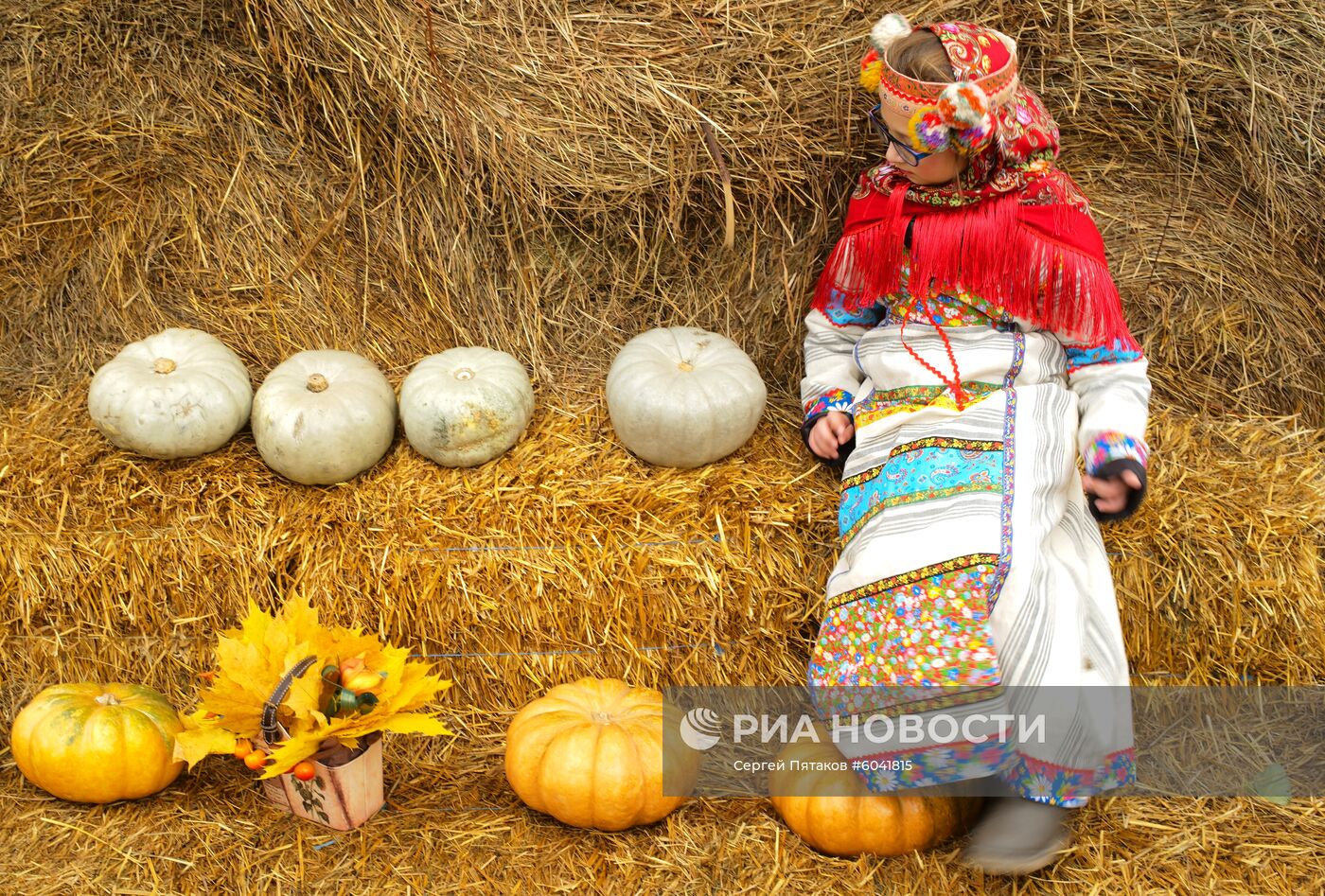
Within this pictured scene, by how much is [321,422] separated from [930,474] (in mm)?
1409

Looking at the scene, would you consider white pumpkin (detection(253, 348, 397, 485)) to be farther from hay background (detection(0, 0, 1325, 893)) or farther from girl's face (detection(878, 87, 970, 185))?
girl's face (detection(878, 87, 970, 185))

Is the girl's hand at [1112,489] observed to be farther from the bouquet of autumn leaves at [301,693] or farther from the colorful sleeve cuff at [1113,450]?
the bouquet of autumn leaves at [301,693]

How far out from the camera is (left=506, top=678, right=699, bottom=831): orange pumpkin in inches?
89.5

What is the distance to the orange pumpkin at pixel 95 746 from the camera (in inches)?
92.5

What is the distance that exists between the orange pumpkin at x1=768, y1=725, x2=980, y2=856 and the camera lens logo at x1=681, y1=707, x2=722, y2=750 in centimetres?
23

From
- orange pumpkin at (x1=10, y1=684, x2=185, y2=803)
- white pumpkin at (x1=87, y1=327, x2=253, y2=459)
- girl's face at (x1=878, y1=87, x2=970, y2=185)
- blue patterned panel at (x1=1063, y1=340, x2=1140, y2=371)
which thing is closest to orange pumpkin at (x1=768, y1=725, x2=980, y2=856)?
blue patterned panel at (x1=1063, y1=340, x2=1140, y2=371)

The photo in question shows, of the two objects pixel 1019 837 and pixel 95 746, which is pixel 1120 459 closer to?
pixel 1019 837

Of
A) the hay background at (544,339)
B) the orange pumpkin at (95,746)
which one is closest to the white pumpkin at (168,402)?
the hay background at (544,339)

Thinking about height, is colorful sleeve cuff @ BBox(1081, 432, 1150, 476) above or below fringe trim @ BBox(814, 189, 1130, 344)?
below

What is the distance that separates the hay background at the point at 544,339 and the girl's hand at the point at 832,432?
0.41 feet

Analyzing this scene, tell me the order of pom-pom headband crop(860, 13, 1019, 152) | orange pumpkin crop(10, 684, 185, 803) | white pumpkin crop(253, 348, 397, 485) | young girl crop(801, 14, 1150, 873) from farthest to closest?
white pumpkin crop(253, 348, 397, 485)
orange pumpkin crop(10, 684, 185, 803)
young girl crop(801, 14, 1150, 873)
pom-pom headband crop(860, 13, 1019, 152)

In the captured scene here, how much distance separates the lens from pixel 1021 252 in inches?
90.0

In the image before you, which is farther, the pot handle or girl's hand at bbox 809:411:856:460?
girl's hand at bbox 809:411:856:460

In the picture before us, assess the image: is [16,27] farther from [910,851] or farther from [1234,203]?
[1234,203]
